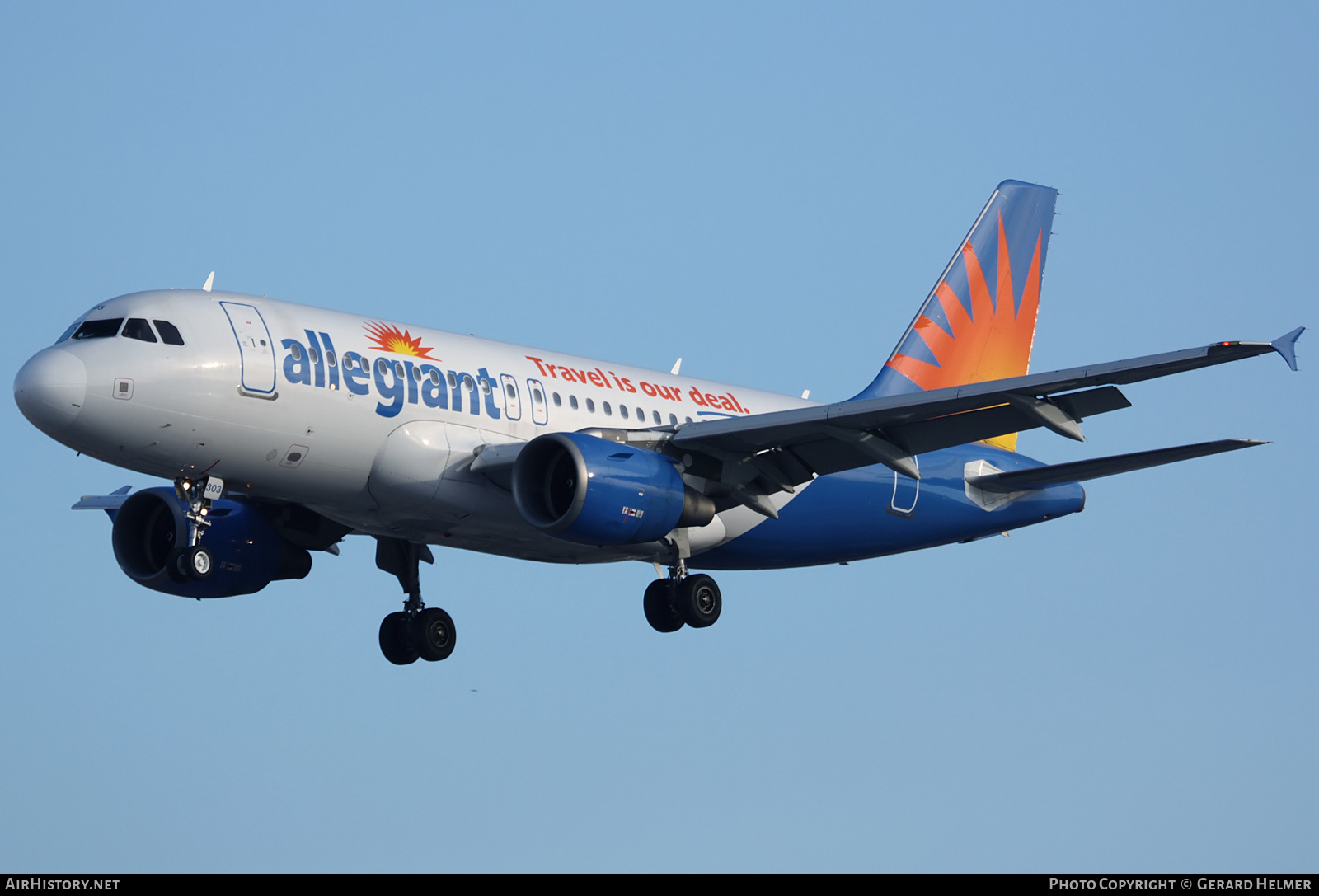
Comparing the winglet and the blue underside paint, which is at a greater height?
the blue underside paint

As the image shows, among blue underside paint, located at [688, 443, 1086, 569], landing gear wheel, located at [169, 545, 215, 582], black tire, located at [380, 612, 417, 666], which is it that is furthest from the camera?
black tire, located at [380, 612, 417, 666]

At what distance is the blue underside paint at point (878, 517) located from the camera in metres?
34.9

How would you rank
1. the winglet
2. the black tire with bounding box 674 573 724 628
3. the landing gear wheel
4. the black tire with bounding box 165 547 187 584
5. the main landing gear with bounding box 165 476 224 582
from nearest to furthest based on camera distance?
the winglet → the main landing gear with bounding box 165 476 224 582 → the landing gear wheel → the black tire with bounding box 165 547 187 584 → the black tire with bounding box 674 573 724 628

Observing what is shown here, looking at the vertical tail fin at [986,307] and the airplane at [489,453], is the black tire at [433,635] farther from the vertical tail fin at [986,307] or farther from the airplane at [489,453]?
the vertical tail fin at [986,307]

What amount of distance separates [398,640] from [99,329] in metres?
9.83

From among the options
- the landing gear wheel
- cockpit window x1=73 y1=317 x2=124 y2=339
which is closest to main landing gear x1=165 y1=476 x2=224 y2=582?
the landing gear wheel

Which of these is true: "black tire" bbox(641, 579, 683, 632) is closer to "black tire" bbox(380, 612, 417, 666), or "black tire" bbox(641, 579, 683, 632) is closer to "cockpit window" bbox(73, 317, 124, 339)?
A: "black tire" bbox(380, 612, 417, 666)

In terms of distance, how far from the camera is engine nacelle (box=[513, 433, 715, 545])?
29.2 metres

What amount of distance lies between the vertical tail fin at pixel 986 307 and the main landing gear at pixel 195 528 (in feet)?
51.9

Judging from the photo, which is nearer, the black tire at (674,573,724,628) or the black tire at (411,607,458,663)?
the black tire at (674,573,724,628)

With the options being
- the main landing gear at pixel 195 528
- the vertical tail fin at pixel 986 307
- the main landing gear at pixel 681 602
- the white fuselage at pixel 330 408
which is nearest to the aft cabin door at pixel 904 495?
the vertical tail fin at pixel 986 307

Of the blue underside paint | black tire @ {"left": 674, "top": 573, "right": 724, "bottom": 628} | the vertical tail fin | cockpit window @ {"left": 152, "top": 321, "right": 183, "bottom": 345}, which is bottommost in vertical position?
black tire @ {"left": 674, "top": 573, "right": 724, "bottom": 628}

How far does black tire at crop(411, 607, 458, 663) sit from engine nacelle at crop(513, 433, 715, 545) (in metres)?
6.02

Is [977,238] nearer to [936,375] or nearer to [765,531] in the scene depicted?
[936,375]
